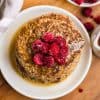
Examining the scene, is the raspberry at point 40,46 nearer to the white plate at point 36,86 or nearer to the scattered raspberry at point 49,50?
the scattered raspberry at point 49,50

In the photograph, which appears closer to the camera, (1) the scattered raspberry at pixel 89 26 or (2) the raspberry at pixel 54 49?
(2) the raspberry at pixel 54 49

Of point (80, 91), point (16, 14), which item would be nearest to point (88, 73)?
point (80, 91)

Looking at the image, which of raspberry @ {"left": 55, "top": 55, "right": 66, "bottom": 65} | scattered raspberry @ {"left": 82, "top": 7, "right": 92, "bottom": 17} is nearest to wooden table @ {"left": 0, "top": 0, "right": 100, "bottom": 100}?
scattered raspberry @ {"left": 82, "top": 7, "right": 92, "bottom": 17}

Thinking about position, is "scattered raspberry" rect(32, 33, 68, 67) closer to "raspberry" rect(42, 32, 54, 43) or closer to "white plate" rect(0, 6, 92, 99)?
"raspberry" rect(42, 32, 54, 43)

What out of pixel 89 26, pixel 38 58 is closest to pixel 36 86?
pixel 38 58

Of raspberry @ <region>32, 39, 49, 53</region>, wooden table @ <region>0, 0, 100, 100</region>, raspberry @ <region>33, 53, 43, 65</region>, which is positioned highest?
raspberry @ <region>32, 39, 49, 53</region>

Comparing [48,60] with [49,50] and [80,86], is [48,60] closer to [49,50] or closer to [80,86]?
[49,50]

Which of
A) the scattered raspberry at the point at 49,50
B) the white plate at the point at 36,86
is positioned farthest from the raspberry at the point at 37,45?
the white plate at the point at 36,86

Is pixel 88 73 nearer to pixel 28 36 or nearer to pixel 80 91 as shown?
pixel 80 91
